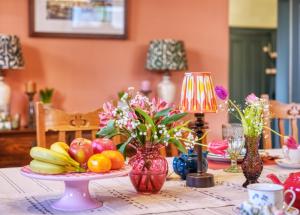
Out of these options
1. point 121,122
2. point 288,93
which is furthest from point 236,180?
point 288,93

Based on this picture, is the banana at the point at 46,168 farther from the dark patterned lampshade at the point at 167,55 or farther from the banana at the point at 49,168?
the dark patterned lampshade at the point at 167,55

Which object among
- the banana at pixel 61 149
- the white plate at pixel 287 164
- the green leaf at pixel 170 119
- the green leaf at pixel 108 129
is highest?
the green leaf at pixel 170 119

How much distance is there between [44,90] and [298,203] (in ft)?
8.86

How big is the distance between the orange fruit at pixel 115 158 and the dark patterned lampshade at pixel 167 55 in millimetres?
2456

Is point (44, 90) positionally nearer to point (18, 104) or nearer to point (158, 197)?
point (18, 104)

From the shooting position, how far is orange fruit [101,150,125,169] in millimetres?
1744

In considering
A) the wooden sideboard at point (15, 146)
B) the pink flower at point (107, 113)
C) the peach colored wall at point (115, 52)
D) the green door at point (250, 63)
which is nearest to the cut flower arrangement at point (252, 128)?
the pink flower at point (107, 113)

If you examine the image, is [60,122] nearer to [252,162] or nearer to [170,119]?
[170,119]

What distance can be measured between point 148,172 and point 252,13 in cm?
528

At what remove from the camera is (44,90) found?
4.06 meters

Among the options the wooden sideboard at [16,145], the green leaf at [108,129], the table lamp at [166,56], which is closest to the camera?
the green leaf at [108,129]

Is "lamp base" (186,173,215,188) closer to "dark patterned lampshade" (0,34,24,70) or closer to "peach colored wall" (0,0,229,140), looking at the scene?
"dark patterned lampshade" (0,34,24,70)

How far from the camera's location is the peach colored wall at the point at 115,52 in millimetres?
4043

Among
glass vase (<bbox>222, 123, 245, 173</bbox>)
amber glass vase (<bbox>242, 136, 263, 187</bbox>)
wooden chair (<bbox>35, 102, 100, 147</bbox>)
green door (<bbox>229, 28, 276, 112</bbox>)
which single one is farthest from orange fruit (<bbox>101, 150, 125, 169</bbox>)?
green door (<bbox>229, 28, 276, 112</bbox>)
